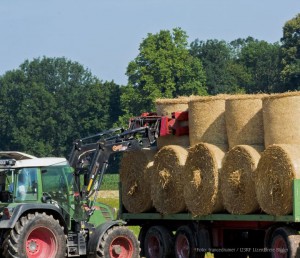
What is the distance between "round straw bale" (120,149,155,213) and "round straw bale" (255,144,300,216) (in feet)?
15.0

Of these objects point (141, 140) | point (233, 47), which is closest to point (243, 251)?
point (141, 140)

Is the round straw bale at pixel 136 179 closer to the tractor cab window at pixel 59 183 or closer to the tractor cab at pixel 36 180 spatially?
the tractor cab window at pixel 59 183

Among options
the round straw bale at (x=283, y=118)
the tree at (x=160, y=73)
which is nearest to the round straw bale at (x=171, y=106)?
the round straw bale at (x=283, y=118)

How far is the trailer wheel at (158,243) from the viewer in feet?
77.5

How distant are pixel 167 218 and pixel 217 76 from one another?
→ 82272 millimetres

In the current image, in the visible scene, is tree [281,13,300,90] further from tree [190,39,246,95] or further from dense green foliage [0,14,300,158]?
tree [190,39,246,95]

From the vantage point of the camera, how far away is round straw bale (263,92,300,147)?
19.8 m

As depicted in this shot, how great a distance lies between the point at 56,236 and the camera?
1919 cm

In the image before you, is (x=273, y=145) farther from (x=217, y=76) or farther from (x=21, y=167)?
(x=217, y=76)

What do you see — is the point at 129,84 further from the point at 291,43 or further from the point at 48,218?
the point at 48,218

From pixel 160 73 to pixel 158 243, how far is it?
6293 centimetres

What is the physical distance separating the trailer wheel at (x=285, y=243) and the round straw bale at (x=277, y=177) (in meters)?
0.44

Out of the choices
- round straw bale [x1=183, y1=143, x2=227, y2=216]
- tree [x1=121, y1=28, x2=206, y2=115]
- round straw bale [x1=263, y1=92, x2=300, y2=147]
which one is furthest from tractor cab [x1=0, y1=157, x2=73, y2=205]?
tree [x1=121, y1=28, x2=206, y2=115]

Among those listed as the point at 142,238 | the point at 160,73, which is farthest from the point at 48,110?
the point at 142,238
